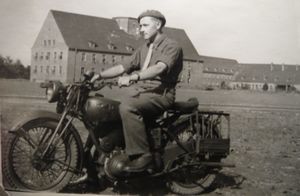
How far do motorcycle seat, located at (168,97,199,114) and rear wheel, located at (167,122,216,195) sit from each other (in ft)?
0.71

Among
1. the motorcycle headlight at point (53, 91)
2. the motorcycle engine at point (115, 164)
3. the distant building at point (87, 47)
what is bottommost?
the motorcycle engine at point (115, 164)

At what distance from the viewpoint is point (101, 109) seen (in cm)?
240

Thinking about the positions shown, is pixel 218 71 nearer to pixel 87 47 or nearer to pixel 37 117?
pixel 87 47

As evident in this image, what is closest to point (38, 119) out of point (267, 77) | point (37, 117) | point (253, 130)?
point (37, 117)

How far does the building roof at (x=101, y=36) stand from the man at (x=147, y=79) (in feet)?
0.26

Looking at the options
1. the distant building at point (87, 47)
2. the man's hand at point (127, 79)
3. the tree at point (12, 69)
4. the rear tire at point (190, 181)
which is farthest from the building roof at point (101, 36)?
the rear tire at point (190, 181)

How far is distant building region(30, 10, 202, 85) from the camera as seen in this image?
2486mm

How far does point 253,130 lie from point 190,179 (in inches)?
26.2

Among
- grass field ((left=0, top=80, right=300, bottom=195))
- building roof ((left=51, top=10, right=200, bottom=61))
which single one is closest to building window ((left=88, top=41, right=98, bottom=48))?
building roof ((left=51, top=10, right=200, bottom=61))

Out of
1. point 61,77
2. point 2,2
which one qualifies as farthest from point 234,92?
point 2,2

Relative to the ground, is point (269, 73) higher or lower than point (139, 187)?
higher

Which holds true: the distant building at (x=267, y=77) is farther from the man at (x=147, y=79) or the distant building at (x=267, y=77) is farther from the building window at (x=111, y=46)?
the building window at (x=111, y=46)

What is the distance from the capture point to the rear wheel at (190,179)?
2.73 meters

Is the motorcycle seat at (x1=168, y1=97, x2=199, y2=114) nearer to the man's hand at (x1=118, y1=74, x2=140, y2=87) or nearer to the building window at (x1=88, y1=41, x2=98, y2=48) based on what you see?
the man's hand at (x1=118, y1=74, x2=140, y2=87)
